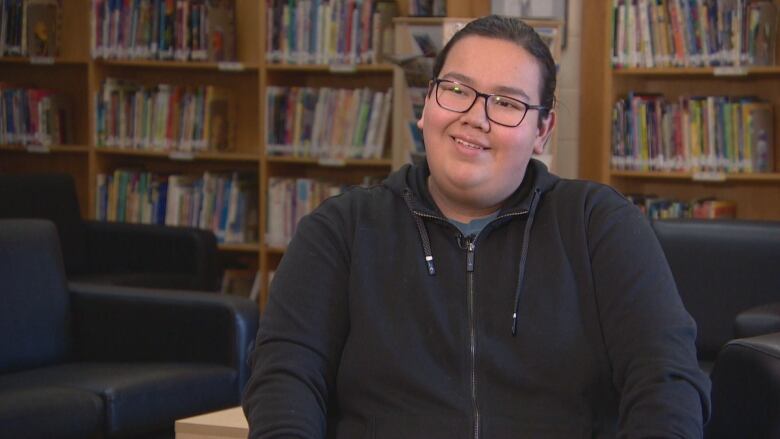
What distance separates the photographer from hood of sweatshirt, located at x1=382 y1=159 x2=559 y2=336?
1.83 meters

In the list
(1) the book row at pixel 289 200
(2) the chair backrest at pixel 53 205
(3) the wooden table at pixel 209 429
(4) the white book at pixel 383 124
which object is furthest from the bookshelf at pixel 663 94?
(3) the wooden table at pixel 209 429

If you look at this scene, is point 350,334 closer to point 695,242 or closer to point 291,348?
point 291,348

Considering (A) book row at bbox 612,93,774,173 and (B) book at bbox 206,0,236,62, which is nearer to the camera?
(A) book row at bbox 612,93,774,173

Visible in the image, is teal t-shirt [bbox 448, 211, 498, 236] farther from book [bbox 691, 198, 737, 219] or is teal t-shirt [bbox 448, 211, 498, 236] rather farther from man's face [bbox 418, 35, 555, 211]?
book [bbox 691, 198, 737, 219]

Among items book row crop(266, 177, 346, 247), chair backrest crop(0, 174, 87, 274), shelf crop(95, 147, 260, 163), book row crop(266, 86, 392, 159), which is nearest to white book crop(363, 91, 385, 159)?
book row crop(266, 86, 392, 159)

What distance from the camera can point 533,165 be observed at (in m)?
1.96

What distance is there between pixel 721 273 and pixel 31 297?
1918 mm

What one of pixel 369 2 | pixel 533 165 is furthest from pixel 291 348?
pixel 369 2

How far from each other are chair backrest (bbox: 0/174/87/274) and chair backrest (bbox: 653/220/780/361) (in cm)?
274

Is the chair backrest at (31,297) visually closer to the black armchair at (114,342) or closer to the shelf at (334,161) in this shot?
the black armchair at (114,342)

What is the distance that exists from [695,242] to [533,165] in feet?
5.52

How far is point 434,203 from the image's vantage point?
191 cm

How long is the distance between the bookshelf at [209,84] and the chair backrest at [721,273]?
6.55 feet

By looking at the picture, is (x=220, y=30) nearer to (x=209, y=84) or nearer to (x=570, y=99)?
(x=209, y=84)
